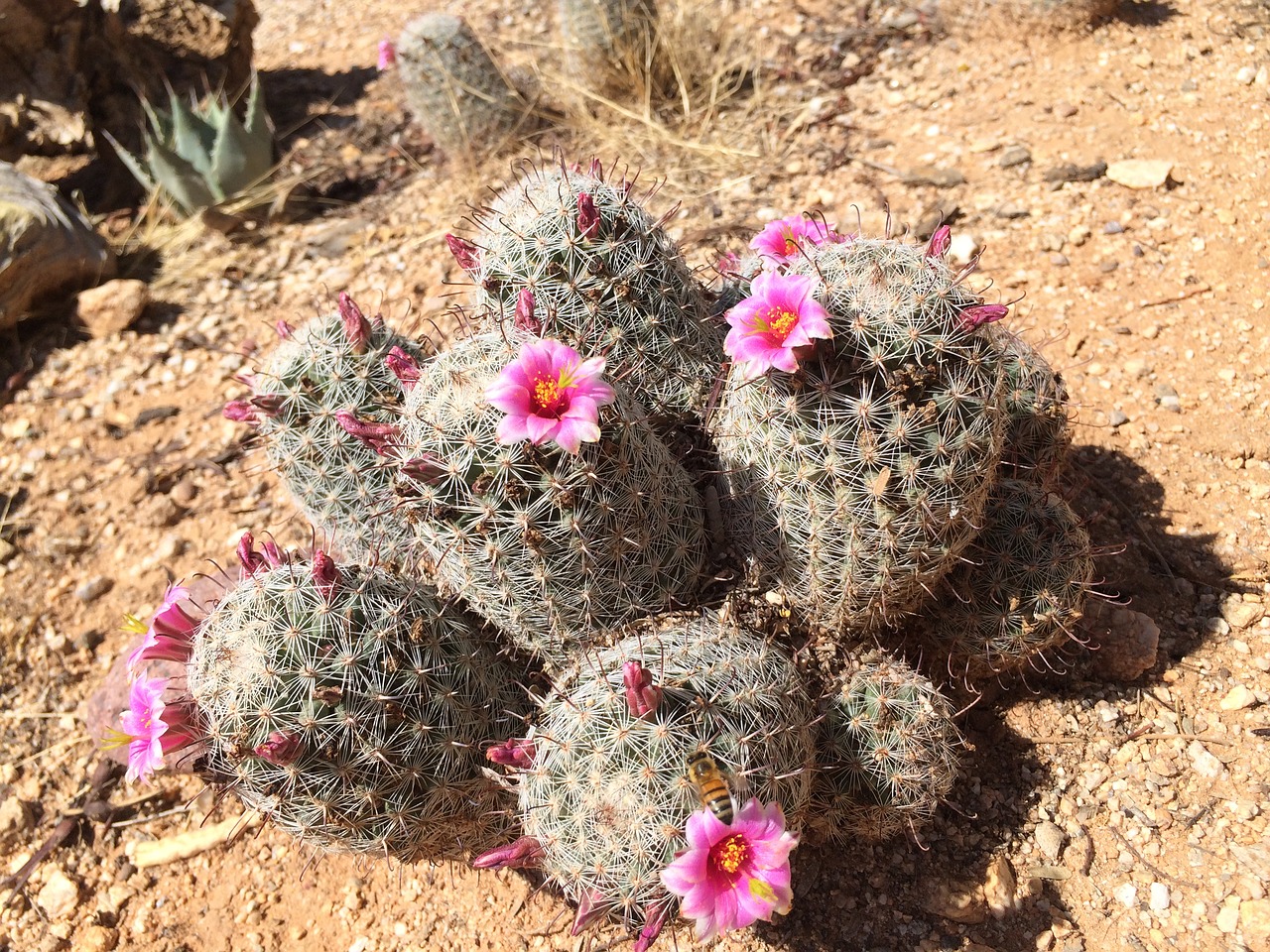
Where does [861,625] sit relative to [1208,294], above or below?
above

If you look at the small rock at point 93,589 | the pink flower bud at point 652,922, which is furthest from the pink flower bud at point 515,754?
the small rock at point 93,589

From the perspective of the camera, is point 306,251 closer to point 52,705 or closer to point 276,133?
point 276,133

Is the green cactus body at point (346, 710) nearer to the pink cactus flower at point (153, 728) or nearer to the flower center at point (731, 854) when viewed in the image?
the pink cactus flower at point (153, 728)

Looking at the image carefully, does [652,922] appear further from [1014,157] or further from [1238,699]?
[1014,157]

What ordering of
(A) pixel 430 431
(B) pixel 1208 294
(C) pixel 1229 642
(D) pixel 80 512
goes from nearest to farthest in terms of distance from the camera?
(A) pixel 430 431, (C) pixel 1229 642, (B) pixel 1208 294, (D) pixel 80 512

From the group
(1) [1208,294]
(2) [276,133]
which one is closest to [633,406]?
(1) [1208,294]

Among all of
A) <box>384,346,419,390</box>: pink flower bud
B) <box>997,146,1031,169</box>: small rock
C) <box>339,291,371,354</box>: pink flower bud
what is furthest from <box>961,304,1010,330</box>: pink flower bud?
<box>997,146,1031,169</box>: small rock

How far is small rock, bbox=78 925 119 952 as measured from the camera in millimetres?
3436

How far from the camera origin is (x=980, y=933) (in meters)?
2.82

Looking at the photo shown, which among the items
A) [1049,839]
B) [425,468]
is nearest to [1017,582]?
[1049,839]

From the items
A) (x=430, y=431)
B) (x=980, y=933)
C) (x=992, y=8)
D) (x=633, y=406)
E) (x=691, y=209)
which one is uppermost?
(x=430, y=431)

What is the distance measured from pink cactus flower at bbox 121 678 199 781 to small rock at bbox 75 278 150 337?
423cm

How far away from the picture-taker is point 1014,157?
199 inches

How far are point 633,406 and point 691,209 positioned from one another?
3223 millimetres
